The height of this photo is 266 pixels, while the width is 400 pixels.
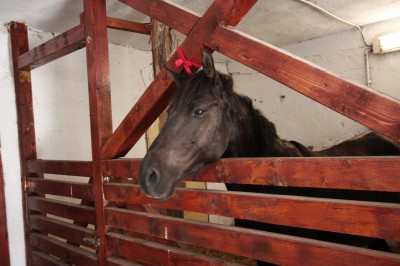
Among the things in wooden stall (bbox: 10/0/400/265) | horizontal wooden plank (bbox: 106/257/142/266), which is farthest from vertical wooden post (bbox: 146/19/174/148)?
horizontal wooden plank (bbox: 106/257/142/266)

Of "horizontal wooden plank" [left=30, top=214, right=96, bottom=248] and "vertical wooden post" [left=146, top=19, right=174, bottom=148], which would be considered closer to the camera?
"horizontal wooden plank" [left=30, top=214, right=96, bottom=248]

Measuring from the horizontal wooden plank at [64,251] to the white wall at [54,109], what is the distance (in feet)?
0.95

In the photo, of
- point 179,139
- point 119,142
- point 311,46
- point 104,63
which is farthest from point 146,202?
point 311,46

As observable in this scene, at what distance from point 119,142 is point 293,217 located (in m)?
1.18

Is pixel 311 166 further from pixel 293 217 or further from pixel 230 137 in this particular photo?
pixel 230 137

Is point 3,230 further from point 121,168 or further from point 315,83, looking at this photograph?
point 315,83

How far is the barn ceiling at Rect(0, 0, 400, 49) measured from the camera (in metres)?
2.77

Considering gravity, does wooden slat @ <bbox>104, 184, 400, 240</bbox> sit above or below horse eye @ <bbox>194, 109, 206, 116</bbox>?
below

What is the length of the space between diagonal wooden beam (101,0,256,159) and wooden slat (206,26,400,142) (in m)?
0.07

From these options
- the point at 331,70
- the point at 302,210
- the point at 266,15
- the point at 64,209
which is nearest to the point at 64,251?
the point at 64,209

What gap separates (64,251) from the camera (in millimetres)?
2406

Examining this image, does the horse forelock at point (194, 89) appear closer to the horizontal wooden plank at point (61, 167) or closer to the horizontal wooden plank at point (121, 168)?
the horizontal wooden plank at point (121, 168)

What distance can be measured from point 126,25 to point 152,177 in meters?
1.92

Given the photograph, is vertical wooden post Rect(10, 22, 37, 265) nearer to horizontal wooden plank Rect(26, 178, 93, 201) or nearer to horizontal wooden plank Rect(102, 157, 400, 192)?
horizontal wooden plank Rect(26, 178, 93, 201)
